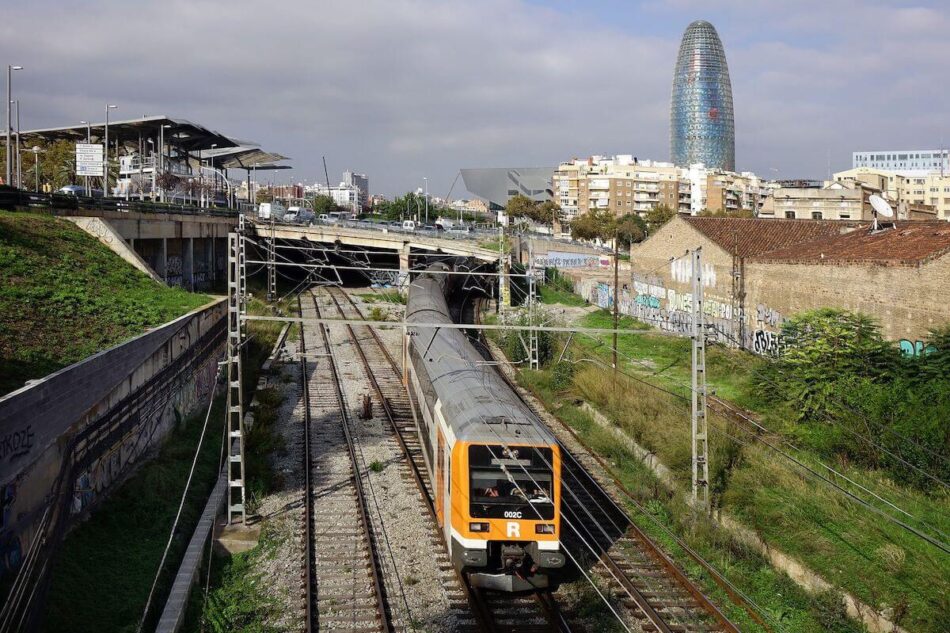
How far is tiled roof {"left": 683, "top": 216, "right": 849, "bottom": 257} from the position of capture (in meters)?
34.6

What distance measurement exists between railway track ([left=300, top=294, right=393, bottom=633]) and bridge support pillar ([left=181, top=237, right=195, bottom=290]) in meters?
16.8

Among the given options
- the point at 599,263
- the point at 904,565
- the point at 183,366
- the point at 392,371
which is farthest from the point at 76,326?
the point at 599,263

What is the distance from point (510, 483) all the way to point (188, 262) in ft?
105

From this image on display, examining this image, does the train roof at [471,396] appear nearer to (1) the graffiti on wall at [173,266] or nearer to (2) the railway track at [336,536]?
(2) the railway track at [336,536]

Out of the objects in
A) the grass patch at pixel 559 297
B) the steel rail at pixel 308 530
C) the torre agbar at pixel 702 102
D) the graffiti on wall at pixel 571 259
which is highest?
the torre agbar at pixel 702 102

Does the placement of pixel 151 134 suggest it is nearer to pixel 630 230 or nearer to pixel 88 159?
pixel 88 159

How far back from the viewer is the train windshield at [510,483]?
1156 centimetres

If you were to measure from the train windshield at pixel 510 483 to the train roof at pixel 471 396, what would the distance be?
0.19 metres

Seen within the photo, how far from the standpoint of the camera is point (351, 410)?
77.3ft

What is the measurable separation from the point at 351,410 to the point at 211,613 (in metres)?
12.2

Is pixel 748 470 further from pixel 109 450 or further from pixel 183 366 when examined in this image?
pixel 183 366

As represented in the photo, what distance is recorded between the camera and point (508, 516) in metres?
11.5

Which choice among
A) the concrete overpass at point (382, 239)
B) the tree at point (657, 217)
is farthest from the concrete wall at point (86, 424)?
the tree at point (657, 217)

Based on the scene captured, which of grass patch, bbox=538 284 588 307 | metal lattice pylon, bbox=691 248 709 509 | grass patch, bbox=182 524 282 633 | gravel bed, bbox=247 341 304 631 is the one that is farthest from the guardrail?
grass patch, bbox=538 284 588 307
